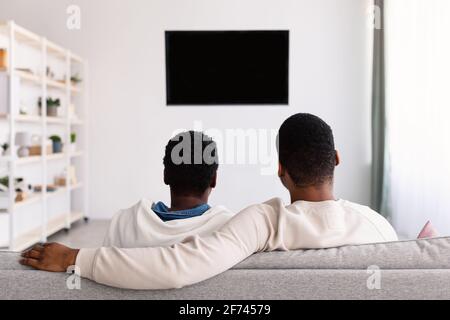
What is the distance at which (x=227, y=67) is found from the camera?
5.51 m

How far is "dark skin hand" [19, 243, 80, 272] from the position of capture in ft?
3.35

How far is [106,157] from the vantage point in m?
5.50

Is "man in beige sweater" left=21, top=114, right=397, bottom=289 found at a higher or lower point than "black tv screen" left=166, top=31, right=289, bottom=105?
lower

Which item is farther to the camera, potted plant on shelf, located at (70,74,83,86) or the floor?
potted plant on shelf, located at (70,74,83,86)

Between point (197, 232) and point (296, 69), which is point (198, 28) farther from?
point (197, 232)

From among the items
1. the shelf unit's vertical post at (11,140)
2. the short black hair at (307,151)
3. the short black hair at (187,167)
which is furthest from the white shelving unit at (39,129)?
the short black hair at (307,151)

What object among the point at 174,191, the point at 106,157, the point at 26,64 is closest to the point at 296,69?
the point at 106,157

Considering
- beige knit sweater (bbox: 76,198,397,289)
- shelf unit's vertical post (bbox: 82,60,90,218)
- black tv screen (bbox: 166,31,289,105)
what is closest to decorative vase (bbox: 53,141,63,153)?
shelf unit's vertical post (bbox: 82,60,90,218)

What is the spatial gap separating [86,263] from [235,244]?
0.95ft

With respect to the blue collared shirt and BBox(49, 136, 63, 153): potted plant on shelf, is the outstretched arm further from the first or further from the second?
BBox(49, 136, 63, 153): potted plant on shelf

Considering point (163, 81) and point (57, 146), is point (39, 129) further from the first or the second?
point (163, 81)

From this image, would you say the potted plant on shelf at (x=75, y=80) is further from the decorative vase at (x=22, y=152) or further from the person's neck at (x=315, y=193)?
the person's neck at (x=315, y=193)

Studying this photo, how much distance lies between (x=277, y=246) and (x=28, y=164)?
3.86 metres
